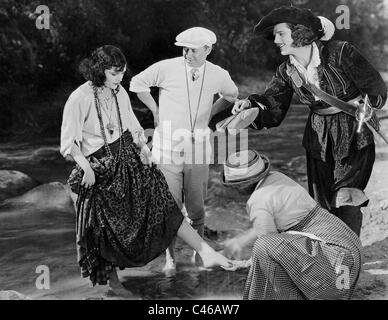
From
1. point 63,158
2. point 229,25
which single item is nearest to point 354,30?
→ point 229,25

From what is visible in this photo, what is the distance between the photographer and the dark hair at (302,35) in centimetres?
389

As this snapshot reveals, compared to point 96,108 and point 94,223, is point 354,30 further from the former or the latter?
point 94,223

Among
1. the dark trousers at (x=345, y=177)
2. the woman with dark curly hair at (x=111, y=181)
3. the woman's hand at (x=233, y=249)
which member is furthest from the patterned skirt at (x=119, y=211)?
the dark trousers at (x=345, y=177)

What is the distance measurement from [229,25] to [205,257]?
146 centimetres

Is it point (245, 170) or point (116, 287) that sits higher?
point (245, 170)

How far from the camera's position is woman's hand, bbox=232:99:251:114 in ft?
12.9

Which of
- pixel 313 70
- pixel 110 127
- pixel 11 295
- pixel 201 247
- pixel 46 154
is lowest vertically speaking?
pixel 11 295

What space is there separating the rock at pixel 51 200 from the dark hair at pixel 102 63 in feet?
2.37

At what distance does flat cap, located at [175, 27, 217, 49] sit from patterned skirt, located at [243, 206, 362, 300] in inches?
47.0

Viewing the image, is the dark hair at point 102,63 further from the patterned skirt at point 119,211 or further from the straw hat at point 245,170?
the straw hat at point 245,170

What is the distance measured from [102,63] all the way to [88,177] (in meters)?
0.65

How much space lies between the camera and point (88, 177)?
147 inches

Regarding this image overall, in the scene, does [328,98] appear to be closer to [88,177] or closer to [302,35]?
[302,35]

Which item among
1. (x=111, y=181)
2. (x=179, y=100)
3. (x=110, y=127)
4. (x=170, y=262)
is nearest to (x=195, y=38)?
(x=179, y=100)
